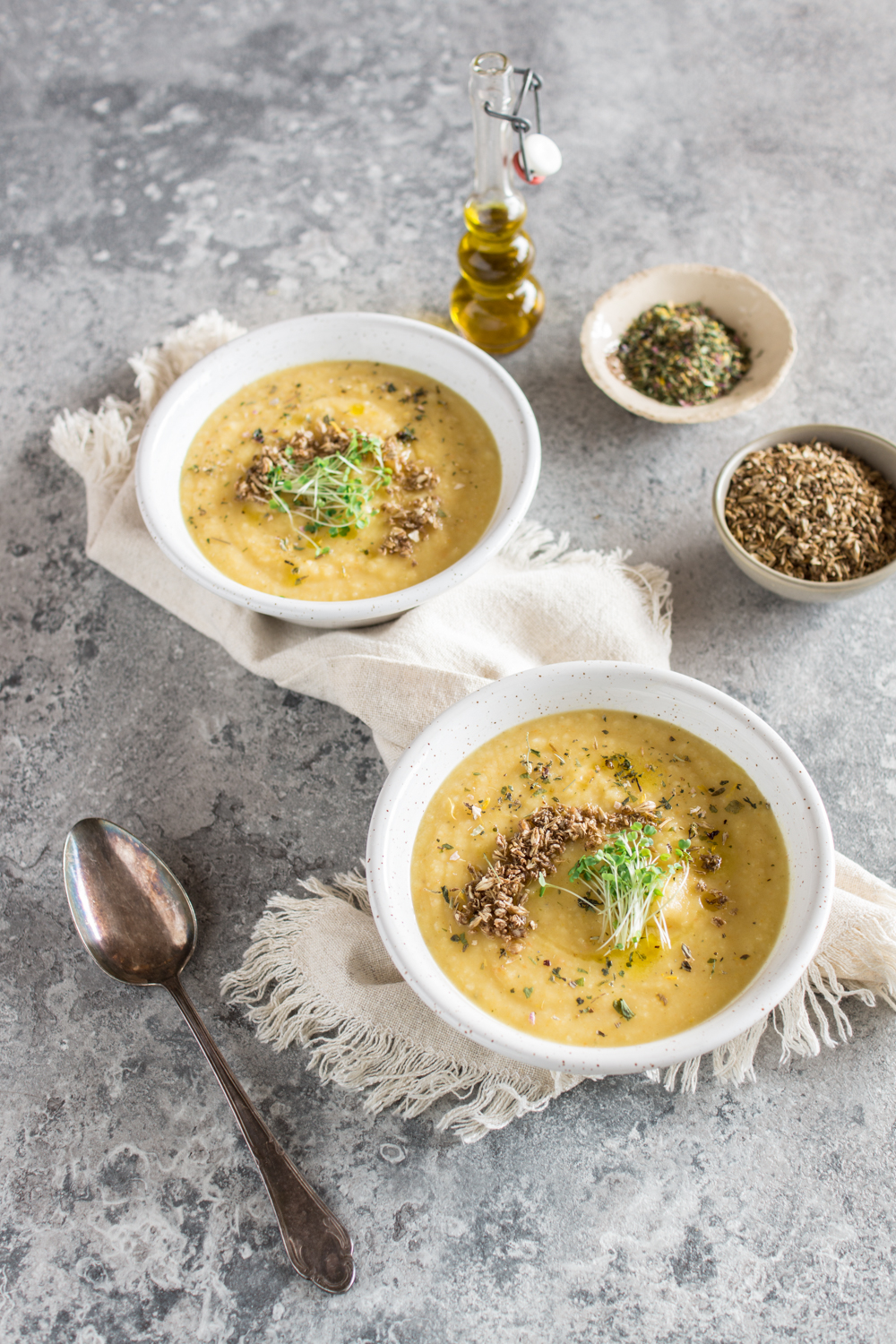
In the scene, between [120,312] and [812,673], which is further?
[120,312]

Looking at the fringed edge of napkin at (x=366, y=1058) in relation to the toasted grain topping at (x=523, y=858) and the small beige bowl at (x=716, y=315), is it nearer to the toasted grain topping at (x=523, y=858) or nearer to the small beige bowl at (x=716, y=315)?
the toasted grain topping at (x=523, y=858)

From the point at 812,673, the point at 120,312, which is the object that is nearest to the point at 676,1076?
the point at 812,673

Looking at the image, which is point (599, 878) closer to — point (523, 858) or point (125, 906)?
point (523, 858)

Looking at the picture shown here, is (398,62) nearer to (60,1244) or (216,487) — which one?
(216,487)

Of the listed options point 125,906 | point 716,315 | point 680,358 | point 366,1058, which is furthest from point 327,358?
point 366,1058

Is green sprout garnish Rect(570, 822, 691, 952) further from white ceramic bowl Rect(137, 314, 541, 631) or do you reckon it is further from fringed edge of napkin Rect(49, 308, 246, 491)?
fringed edge of napkin Rect(49, 308, 246, 491)
